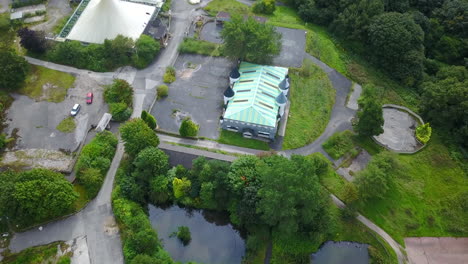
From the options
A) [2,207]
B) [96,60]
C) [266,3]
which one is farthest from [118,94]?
[266,3]

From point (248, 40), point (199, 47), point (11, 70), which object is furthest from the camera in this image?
point (199, 47)

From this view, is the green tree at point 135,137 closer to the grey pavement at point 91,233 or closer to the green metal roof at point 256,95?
the grey pavement at point 91,233

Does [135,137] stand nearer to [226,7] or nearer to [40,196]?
[40,196]

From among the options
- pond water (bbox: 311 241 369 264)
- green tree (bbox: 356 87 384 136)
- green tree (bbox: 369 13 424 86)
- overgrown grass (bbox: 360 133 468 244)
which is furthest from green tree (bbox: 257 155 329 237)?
green tree (bbox: 369 13 424 86)

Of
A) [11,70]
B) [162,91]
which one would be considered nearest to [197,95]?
[162,91]

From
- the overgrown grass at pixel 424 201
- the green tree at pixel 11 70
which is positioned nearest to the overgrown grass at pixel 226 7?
the green tree at pixel 11 70

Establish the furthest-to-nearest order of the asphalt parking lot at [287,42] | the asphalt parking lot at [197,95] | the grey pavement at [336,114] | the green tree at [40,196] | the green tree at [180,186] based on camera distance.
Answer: the asphalt parking lot at [287,42], the asphalt parking lot at [197,95], the grey pavement at [336,114], the green tree at [180,186], the green tree at [40,196]
